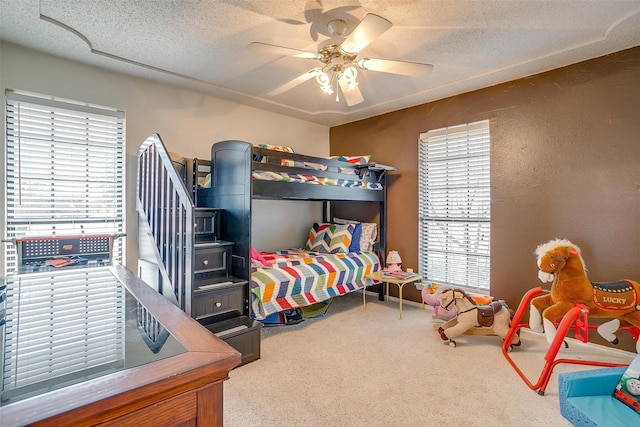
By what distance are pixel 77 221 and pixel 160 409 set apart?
2.76 metres

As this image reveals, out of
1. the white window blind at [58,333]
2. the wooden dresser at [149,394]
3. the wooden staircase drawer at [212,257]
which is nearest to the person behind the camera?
the wooden dresser at [149,394]

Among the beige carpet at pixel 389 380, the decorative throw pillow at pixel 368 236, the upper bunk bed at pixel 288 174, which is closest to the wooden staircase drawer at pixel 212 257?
the upper bunk bed at pixel 288 174

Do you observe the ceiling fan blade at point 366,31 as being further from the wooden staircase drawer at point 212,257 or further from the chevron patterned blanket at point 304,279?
the chevron patterned blanket at point 304,279

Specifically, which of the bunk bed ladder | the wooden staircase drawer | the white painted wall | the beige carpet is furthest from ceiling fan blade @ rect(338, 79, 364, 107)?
the beige carpet

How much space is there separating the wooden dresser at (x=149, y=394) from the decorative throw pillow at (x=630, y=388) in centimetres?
198

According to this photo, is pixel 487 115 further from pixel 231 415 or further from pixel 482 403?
pixel 231 415

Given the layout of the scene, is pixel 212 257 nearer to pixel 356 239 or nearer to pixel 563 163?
pixel 356 239

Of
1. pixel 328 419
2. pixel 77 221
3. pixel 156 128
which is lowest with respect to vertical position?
pixel 328 419

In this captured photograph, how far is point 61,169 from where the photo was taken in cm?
264

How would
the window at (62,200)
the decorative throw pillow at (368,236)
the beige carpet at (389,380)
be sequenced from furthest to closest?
the decorative throw pillow at (368,236) → the beige carpet at (389,380) → the window at (62,200)

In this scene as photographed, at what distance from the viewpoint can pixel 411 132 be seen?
379 centimetres

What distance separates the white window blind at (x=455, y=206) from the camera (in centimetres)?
325

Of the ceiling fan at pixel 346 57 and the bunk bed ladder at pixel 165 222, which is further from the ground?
the ceiling fan at pixel 346 57

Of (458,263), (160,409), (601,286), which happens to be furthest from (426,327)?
(160,409)
